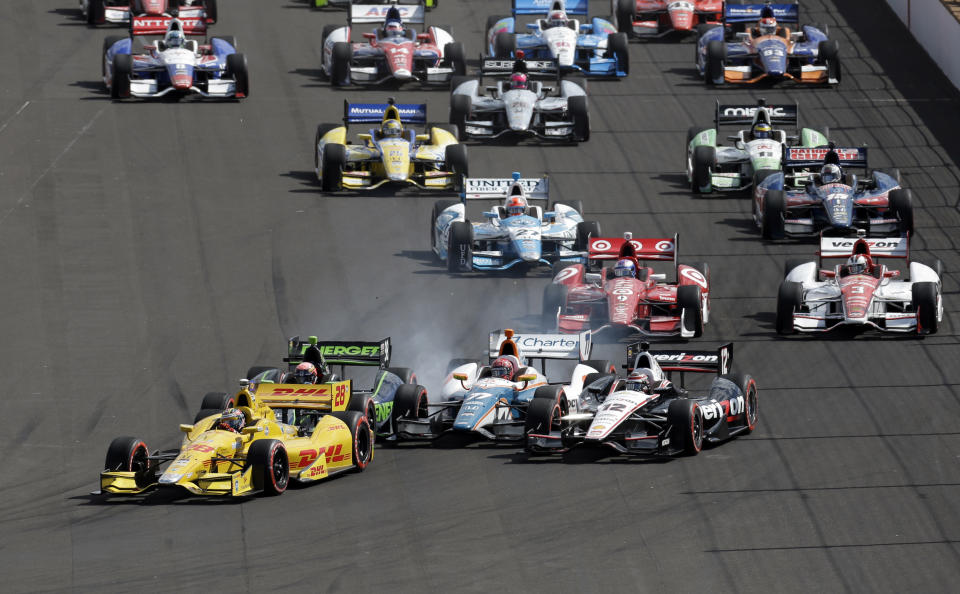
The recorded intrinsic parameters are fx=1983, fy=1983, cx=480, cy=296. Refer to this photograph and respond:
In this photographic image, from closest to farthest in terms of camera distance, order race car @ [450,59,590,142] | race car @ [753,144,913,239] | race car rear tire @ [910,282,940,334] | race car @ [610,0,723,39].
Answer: race car rear tire @ [910,282,940,334]
race car @ [753,144,913,239]
race car @ [450,59,590,142]
race car @ [610,0,723,39]

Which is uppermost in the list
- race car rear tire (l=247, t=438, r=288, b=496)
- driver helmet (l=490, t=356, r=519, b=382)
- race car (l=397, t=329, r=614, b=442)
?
race car rear tire (l=247, t=438, r=288, b=496)

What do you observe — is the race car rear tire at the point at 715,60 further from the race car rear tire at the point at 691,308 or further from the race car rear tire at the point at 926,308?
the race car rear tire at the point at 926,308

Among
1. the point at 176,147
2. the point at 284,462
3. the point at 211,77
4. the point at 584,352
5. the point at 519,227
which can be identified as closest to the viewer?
the point at 284,462

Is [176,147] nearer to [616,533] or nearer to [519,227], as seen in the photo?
[519,227]

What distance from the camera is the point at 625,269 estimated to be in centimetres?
3769

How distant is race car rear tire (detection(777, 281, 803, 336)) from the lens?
3706 centimetres

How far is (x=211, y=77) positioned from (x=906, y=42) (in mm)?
20579

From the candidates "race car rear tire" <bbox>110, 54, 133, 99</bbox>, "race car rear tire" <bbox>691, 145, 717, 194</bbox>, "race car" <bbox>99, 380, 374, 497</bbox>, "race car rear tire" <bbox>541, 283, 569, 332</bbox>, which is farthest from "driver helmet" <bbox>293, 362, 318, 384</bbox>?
"race car rear tire" <bbox>110, 54, 133, 99</bbox>

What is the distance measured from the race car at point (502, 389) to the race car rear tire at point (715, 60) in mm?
22984

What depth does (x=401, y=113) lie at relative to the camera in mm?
46656

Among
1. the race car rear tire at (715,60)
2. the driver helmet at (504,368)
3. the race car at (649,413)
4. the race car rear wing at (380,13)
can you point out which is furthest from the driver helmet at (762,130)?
the driver helmet at (504,368)

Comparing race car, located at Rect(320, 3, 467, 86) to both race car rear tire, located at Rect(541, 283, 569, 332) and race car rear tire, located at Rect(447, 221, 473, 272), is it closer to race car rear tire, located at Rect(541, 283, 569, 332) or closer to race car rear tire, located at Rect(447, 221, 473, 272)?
race car rear tire, located at Rect(447, 221, 473, 272)

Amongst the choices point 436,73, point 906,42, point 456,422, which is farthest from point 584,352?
point 906,42

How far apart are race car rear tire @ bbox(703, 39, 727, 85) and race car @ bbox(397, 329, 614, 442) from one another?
75.4 feet
